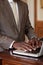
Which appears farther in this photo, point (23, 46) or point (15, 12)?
point (15, 12)

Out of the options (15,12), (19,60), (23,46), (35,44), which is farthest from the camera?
(15,12)

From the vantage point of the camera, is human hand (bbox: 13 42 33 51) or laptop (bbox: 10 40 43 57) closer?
laptop (bbox: 10 40 43 57)

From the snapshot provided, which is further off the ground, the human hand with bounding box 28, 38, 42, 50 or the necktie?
the necktie

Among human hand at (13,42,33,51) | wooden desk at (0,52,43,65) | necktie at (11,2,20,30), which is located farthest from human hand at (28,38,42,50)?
necktie at (11,2,20,30)

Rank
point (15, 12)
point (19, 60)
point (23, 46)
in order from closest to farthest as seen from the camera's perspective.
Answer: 1. point (19, 60)
2. point (23, 46)
3. point (15, 12)

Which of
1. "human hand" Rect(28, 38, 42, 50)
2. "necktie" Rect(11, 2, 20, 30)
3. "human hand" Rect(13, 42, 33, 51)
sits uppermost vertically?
"necktie" Rect(11, 2, 20, 30)

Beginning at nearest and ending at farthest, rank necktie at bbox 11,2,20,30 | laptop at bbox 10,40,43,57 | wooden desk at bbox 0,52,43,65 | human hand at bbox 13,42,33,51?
wooden desk at bbox 0,52,43,65 → laptop at bbox 10,40,43,57 → human hand at bbox 13,42,33,51 → necktie at bbox 11,2,20,30

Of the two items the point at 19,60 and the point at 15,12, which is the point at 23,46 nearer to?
the point at 19,60

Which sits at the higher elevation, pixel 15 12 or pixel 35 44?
pixel 15 12

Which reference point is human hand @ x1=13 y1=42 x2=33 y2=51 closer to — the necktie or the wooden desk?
the wooden desk

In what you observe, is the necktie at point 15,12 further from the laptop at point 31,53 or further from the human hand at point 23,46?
the laptop at point 31,53

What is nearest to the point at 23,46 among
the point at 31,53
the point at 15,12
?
the point at 31,53

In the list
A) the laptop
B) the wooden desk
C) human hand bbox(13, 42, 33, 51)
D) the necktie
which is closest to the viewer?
the wooden desk

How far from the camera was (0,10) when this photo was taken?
1.91 m
